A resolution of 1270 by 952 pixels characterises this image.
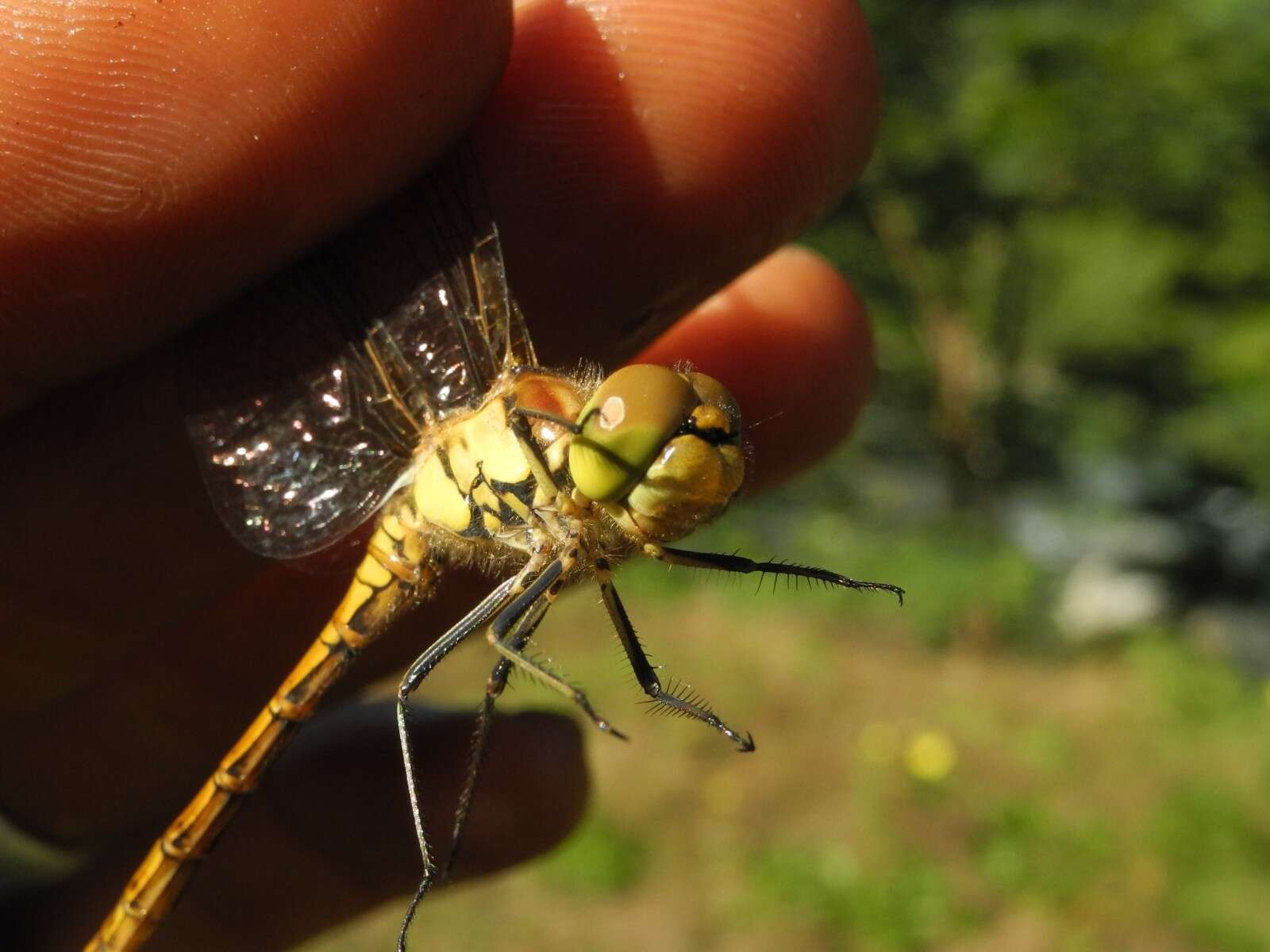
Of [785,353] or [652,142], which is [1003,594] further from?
[652,142]

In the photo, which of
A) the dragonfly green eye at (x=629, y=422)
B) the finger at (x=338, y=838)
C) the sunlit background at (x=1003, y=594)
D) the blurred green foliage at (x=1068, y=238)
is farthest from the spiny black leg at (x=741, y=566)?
the blurred green foliage at (x=1068, y=238)

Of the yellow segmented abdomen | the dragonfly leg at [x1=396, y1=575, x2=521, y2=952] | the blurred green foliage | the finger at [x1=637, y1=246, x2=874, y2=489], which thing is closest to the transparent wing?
the yellow segmented abdomen

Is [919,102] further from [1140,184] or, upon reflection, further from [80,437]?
[80,437]

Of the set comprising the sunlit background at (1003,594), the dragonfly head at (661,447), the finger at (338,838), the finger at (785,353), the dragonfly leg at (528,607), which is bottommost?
the sunlit background at (1003,594)

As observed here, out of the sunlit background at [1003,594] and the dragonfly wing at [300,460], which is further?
the sunlit background at [1003,594]

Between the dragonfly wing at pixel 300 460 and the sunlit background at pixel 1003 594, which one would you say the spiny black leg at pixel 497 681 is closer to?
the dragonfly wing at pixel 300 460

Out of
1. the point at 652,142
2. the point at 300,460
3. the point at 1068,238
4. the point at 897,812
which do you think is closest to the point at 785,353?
the point at 652,142

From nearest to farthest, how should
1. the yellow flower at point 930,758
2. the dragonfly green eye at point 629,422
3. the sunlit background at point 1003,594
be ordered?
the dragonfly green eye at point 629,422 < the sunlit background at point 1003,594 < the yellow flower at point 930,758
